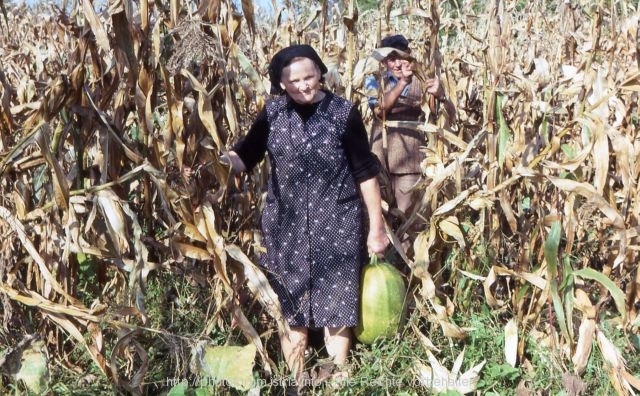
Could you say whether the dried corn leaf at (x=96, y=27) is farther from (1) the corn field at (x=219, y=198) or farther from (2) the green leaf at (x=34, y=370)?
(2) the green leaf at (x=34, y=370)

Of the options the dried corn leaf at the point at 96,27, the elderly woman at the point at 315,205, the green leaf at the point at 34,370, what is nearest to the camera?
the dried corn leaf at the point at 96,27

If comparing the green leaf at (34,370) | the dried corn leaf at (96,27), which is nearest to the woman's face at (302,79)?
the dried corn leaf at (96,27)

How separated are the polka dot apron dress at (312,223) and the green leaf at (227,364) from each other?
34 centimetres

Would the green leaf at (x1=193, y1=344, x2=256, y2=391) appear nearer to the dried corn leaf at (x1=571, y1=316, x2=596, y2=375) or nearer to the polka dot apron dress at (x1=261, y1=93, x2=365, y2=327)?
the polka dot apron dress at (x1=261, y1=93, x2=365, y2=327)

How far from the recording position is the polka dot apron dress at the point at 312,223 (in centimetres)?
273

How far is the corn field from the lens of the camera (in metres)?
2.42

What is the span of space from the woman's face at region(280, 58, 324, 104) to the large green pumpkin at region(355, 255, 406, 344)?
69 centimetres

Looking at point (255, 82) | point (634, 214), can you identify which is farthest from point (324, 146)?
point (634, 214)

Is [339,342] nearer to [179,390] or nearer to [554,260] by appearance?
[179,390]

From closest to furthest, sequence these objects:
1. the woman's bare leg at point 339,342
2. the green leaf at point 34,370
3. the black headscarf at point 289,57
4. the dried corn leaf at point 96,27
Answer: the dried corn leaf at point 96,27, the green leaf at point 34,370, the black headscarf at point 289,57, the woman's bare leg at point 339,342

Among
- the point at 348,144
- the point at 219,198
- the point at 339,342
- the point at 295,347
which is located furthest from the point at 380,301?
the point at 219,198

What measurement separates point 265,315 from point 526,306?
1.08 metres

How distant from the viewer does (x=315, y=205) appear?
2748mm

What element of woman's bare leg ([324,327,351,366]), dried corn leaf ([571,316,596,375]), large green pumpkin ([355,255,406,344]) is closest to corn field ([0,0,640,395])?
dried corn leaf ([571,316,596,375])
